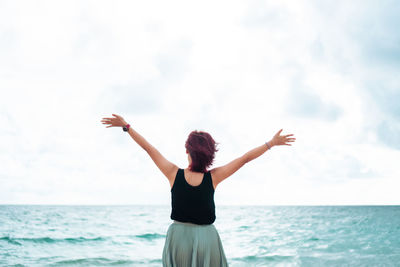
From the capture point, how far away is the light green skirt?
2.95 metres

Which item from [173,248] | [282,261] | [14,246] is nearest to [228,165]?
[173,248]

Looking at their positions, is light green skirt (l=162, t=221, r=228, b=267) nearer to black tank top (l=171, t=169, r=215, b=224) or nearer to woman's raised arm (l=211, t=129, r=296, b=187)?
black tank top (l=171, t=169, r=215, b=224)

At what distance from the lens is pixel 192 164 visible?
2973 millimetres

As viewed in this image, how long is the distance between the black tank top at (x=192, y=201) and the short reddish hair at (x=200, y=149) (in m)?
0.09

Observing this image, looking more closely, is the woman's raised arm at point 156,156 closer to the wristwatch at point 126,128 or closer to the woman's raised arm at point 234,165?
the wristwatch at point 126,128

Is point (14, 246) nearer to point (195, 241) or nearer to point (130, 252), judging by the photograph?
point (130, 252)

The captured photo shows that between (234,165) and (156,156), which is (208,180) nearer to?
(234,165)

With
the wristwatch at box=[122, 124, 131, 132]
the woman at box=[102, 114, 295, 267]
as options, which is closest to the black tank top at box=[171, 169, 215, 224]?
the woman at box=[102, 114, 295, 267]

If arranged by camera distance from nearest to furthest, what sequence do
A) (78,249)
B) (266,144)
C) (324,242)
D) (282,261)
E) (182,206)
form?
(182,206), (266,144), (282,261), (78,249), (324,242)

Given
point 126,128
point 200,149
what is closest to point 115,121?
point 126,128

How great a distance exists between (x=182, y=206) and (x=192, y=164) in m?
0.31

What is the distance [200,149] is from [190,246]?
0.71m

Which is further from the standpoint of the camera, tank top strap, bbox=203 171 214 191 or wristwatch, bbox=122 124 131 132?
wristwatch, bbox=122 124 131 132

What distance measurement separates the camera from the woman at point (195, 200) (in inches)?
115
